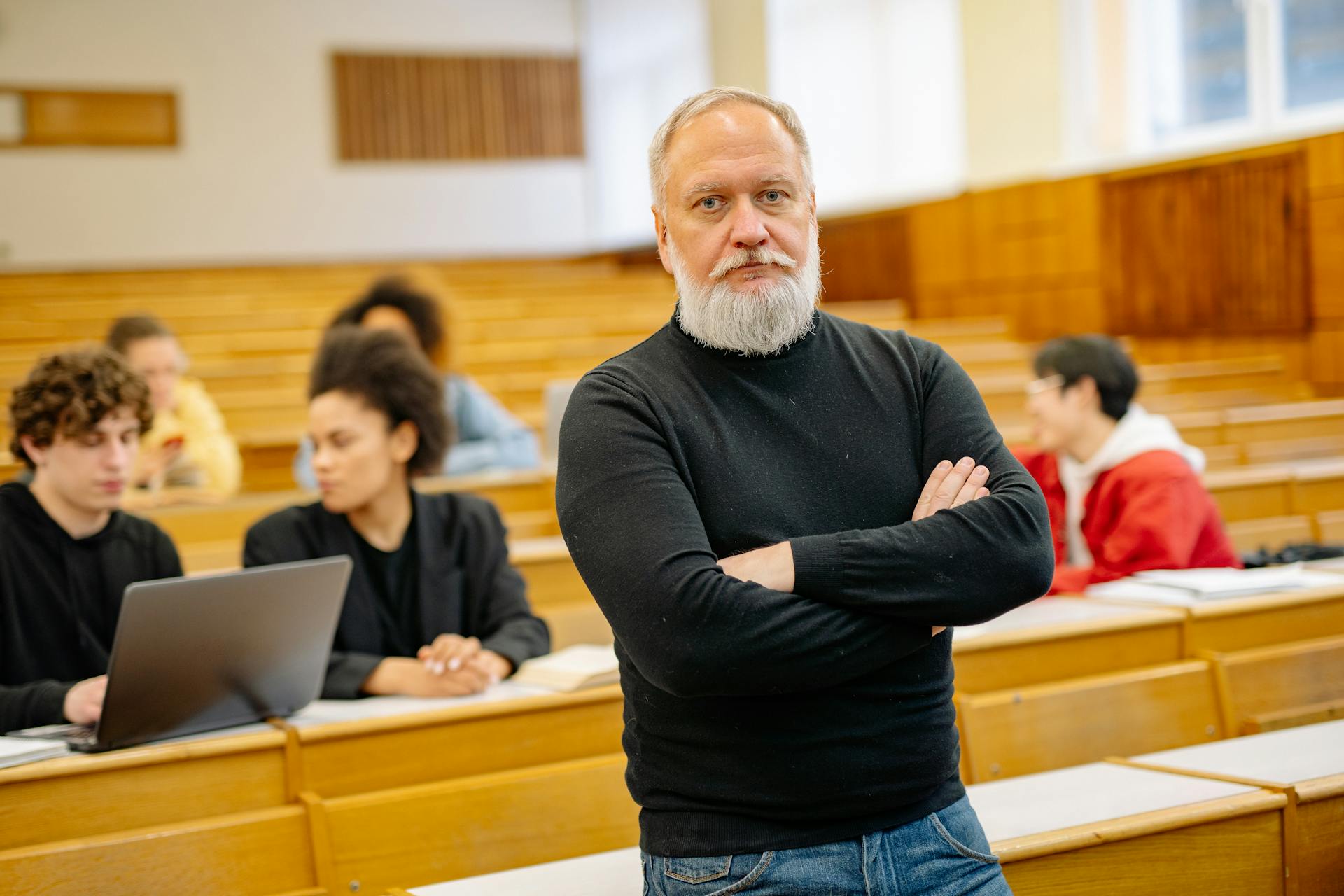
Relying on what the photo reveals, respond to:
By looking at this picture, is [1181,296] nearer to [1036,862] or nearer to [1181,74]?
[1181,74]

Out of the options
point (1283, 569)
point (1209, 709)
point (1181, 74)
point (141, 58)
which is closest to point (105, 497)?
point (1209, 709)

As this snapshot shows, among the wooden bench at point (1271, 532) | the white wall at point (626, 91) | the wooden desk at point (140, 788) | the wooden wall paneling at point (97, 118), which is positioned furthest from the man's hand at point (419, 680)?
the wooden wall paneling at point (97, 118)

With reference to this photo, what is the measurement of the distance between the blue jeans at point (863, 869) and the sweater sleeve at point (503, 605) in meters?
1.07

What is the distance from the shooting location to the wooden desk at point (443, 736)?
6.40 ft

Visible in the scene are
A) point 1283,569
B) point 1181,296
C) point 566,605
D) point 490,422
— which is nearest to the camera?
point 1283,569

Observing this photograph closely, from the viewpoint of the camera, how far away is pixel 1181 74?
6602 millimetres

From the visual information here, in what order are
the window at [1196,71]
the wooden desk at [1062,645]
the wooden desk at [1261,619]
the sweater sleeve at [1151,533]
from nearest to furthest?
the wooden desk at [1062,645], the wooden desk at [1261,619], the sweater sleeve at [1151,533], the window at [1196,71]

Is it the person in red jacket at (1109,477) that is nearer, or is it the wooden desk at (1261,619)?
the wooden desk at (1261,619)

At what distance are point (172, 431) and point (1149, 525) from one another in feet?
8.74

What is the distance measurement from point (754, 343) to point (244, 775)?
105 centimetres

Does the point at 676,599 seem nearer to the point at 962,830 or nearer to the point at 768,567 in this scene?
the point at 768,567

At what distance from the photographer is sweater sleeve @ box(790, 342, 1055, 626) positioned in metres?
1.23

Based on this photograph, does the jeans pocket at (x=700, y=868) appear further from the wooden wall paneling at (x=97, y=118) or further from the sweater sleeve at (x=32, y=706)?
the wooden wall paneling at (x=97, y=118)

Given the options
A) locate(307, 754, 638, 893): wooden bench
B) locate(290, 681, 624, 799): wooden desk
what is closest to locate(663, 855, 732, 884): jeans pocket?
locate(307, 754, 638, 893): wooden bench
